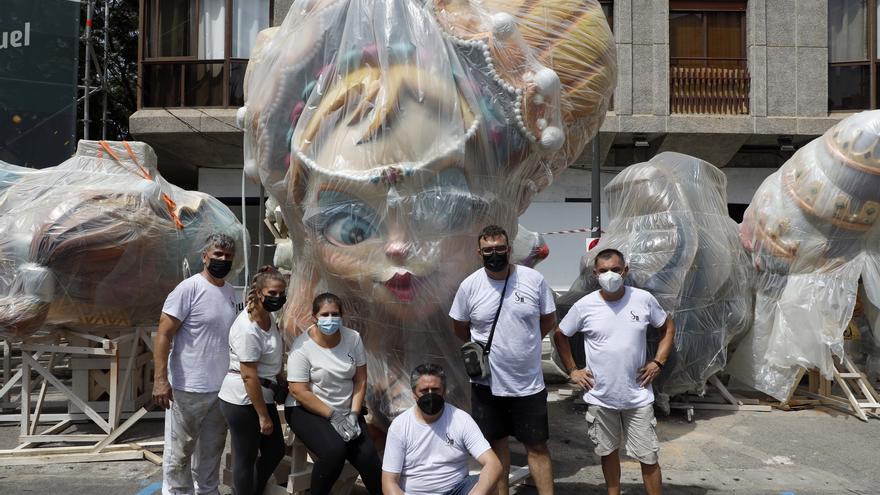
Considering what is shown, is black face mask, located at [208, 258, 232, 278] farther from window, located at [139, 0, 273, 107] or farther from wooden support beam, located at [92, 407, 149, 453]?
window, located at [139, 0, 273, 107]

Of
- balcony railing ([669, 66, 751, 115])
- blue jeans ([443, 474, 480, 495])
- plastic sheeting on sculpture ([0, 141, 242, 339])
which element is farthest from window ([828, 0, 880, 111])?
blue jeans ([443, 474, 480, 495])

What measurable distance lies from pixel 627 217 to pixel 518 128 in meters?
2.98

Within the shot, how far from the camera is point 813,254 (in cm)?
650

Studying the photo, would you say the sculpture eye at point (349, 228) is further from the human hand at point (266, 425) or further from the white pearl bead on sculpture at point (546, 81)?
the white pearl bead on sculpture at point (546, 81)

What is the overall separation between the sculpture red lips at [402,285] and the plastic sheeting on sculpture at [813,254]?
437 cm

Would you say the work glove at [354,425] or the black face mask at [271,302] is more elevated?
the black face mask at [271,302]

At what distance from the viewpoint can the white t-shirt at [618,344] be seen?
3725 millimetres

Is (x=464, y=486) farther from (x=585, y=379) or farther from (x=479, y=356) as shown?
(x=585, y=379)

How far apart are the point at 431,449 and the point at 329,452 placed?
0.65 meters

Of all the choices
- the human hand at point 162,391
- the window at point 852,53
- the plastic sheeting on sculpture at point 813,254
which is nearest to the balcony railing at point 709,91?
the window at point 852,53

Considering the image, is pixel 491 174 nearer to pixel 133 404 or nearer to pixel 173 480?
pixel 173 480

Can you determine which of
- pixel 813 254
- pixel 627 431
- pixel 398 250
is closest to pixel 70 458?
pixel 398 250

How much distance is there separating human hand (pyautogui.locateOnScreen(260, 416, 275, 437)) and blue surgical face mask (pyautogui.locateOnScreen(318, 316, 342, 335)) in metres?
0.54

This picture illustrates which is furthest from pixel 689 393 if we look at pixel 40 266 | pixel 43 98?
pixel 43 98
